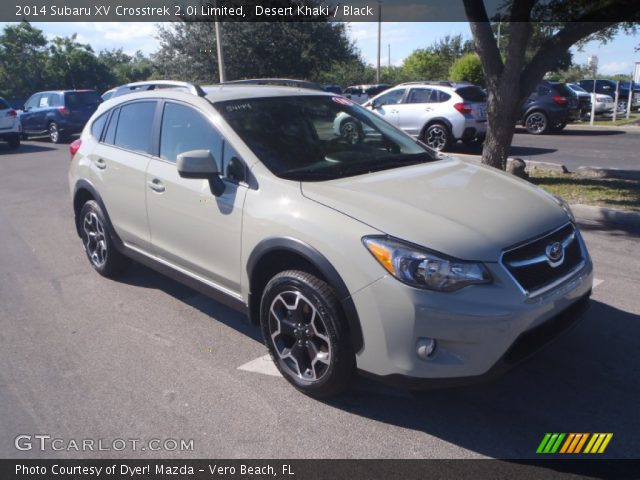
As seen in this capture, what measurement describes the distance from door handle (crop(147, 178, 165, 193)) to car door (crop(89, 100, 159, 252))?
4.8 inches

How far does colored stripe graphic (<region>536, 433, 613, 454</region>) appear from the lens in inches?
110

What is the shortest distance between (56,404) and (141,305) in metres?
1.52

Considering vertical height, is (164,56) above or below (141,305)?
above

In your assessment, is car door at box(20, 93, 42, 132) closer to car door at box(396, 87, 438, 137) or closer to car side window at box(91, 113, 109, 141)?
car door at box(396, 87, 438, 137)

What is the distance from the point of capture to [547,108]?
56.6ft

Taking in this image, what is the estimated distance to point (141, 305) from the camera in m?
4.79

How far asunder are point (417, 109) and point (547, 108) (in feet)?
19.4

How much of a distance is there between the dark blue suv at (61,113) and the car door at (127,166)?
15.8m

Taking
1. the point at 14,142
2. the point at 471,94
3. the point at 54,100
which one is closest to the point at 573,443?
the point at 471,94

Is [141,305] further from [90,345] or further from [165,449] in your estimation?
[165,449]

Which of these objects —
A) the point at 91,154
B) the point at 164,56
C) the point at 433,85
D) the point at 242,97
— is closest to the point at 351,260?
the point at 242,97

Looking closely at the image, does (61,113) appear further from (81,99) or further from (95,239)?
(95,239)

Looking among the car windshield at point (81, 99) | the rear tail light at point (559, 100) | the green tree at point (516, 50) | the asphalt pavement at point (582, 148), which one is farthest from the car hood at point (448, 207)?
the car windshield at point (81, 99)

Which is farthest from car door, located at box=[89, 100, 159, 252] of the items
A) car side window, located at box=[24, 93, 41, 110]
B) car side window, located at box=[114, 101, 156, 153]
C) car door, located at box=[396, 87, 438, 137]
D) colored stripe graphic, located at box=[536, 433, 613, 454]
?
car side window, located at box=[24, 93, 41, 110]
